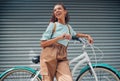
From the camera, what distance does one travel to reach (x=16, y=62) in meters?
7.38

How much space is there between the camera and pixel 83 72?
17.4 ft

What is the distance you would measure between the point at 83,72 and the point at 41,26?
8.36 feet

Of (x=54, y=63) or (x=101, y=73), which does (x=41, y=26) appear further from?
(x=54, y=63)

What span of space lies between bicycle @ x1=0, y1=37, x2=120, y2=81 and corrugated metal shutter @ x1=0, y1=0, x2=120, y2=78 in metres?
1.59

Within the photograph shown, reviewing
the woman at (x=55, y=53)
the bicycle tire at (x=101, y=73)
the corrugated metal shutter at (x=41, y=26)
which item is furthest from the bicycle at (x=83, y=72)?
the corrugated metal shutter at (x=41, y=26)

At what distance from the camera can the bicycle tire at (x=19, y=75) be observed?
5484 millimetres

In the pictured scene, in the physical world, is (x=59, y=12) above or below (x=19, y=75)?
above

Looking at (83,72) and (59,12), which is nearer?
(59,12)

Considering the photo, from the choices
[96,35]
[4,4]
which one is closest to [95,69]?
[96,35]

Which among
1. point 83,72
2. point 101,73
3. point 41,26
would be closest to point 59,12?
point 83,72

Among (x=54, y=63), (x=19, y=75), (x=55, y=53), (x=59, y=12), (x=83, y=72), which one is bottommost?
(x=19, y=75)

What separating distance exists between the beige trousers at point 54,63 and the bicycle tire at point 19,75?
0.38 metres

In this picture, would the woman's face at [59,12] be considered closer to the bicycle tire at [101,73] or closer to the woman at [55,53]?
the woman at [55,53]

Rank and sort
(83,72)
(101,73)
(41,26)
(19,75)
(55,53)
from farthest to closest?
(41,26)
(19,75)
(101,73)
(83,72)
(55,53)
